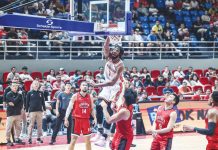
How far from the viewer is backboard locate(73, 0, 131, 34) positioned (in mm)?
15827

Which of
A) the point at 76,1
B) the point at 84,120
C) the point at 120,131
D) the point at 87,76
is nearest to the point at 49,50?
the point at 87,76

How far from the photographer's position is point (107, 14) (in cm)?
1655

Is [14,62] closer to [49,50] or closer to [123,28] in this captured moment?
[49,50]

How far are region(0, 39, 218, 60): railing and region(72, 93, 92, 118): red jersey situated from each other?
7.82 m

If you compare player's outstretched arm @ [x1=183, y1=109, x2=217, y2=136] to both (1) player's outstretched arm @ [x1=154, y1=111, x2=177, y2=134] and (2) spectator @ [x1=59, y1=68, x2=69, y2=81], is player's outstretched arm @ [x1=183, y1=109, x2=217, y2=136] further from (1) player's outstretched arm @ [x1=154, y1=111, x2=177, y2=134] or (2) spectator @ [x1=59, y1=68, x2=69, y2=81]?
(2) spectator @ [x1=59, y1=68, x2=69, y2=81]

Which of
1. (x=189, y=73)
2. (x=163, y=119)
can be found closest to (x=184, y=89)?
(x=189, y=73)

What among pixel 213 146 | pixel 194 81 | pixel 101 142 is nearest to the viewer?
pixel 213 146

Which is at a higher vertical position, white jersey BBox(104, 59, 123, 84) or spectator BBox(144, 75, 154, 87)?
white jersey BBox(104, 59, 123, 84)

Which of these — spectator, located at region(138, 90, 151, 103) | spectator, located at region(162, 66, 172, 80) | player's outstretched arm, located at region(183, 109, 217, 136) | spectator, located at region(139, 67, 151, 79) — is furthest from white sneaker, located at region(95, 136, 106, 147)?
spectator, located at region(162, 66, 172, 80)

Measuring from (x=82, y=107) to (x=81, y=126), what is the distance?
517mm

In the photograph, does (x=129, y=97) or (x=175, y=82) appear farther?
(x=175, y=82)

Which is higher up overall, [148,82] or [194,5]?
[194,5]

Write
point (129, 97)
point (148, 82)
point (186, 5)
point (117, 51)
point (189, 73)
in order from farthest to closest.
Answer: point (186, 5) < point (189, 73) < point (148, 82) < point (117, 51) < point (129, 97)

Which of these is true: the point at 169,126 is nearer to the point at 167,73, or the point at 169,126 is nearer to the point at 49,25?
the point at 49,25
